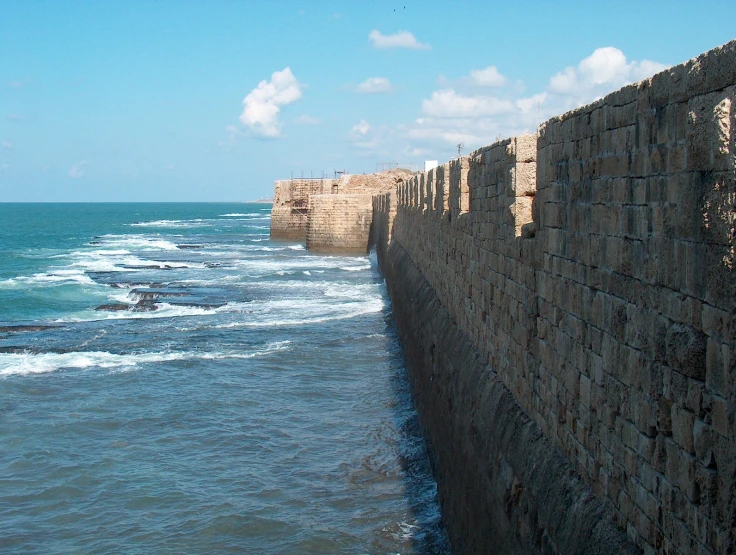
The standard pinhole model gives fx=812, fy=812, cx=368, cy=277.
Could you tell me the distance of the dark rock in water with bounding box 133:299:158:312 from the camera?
2395 centimetres

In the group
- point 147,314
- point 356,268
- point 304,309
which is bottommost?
point 147,314

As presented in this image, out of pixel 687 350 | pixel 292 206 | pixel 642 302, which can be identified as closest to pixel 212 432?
pixel 642 302

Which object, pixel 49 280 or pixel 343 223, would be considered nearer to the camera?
pixel 49 280

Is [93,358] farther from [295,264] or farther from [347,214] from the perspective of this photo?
[347,214]

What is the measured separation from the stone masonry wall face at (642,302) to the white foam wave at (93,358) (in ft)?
37.0

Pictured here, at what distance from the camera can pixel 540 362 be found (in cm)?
570

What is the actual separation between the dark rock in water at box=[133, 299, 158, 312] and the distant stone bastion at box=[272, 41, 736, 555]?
55.6 ft

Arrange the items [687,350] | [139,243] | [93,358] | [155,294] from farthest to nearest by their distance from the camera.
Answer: [139,243]
[155,294]
[93,358]
[687,350]

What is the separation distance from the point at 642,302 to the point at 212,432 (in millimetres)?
8903

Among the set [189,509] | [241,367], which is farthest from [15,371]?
[189,509]

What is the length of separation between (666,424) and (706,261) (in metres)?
0.78

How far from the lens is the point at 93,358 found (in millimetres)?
17062

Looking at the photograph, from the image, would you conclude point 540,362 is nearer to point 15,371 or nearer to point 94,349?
point 15,371

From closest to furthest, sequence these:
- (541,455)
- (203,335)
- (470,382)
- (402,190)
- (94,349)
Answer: (541,455), (470,382), (94,349), (203,335), (402,190)
